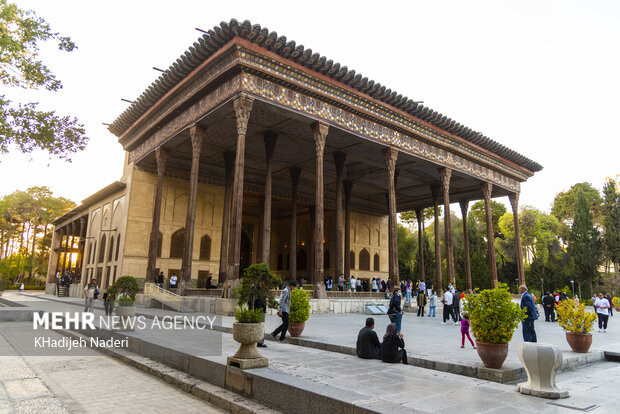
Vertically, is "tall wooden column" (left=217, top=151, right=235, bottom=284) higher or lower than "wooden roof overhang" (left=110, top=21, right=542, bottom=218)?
lower

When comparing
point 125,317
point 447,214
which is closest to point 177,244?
point 125,317

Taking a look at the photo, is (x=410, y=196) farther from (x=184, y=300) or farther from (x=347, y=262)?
(x=184, y=300)

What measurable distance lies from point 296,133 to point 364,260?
16452 mm

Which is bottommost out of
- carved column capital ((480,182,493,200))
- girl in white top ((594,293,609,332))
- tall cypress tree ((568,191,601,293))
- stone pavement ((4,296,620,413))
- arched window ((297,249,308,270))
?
stone pavement ((4,296,620,413))

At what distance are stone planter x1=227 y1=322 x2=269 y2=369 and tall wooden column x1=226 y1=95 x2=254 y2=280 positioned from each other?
908 centimetres

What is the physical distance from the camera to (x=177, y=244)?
24.1 metres

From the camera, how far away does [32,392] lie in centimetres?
491

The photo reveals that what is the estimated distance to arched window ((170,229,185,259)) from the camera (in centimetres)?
2383

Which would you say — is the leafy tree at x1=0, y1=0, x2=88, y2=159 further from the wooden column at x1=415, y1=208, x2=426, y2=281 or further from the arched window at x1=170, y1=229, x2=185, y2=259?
the wooden column at x1=415, y1=208, x2=426, y2=281

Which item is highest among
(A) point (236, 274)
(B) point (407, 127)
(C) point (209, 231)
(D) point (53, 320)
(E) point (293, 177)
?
(B) point (407, 127)

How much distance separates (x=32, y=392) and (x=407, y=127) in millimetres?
19537

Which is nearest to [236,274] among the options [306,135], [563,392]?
[306,135]

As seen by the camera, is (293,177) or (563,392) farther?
(293,177)

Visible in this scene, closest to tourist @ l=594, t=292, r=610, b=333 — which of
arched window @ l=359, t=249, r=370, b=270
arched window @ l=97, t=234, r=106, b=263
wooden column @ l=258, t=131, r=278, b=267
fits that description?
wooden column @ l=258, t=131, r=278, b=267
